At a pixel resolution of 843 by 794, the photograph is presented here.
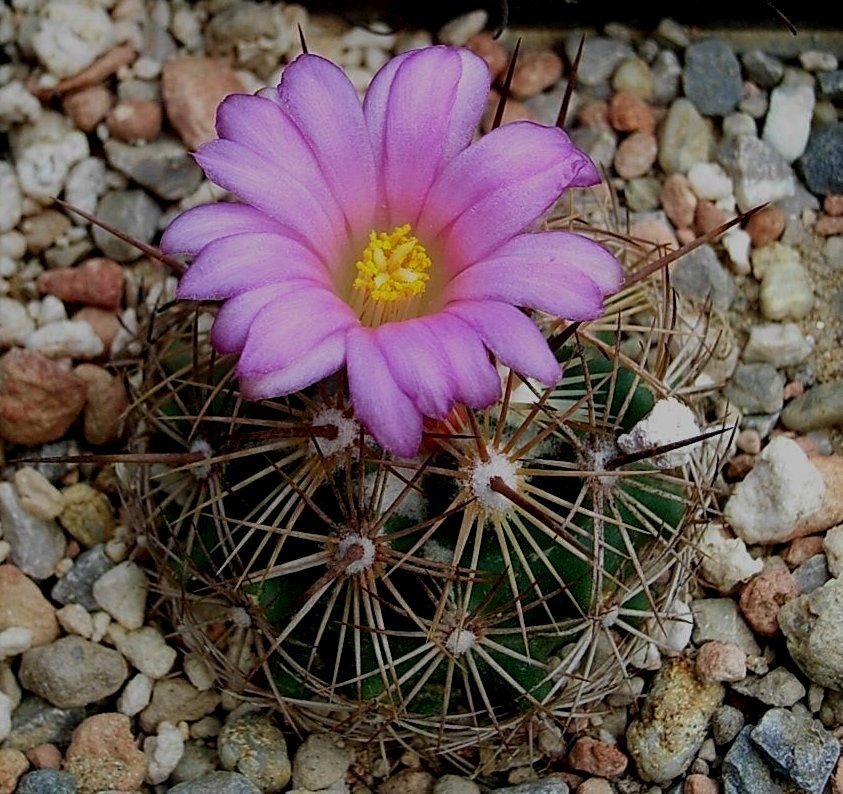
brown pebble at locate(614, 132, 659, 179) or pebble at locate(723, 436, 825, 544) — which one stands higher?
brown pebble at locate(614, 132, 659, 179)

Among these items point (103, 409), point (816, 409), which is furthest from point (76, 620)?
point (816, 409)

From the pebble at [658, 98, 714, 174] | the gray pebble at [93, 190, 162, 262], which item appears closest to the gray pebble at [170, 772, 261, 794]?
the gray pebble at [93, 190, 162, 262]

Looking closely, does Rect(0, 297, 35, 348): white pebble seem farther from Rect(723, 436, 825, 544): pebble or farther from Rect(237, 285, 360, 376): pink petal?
Rect(723, 436, 825, 544): pebble

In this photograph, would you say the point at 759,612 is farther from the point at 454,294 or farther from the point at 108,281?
the point at 108,281

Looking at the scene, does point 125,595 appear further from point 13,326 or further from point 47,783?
point 13,326

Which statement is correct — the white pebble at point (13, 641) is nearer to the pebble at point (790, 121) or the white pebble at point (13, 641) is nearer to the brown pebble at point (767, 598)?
the brown pebble at point (767, 598)
